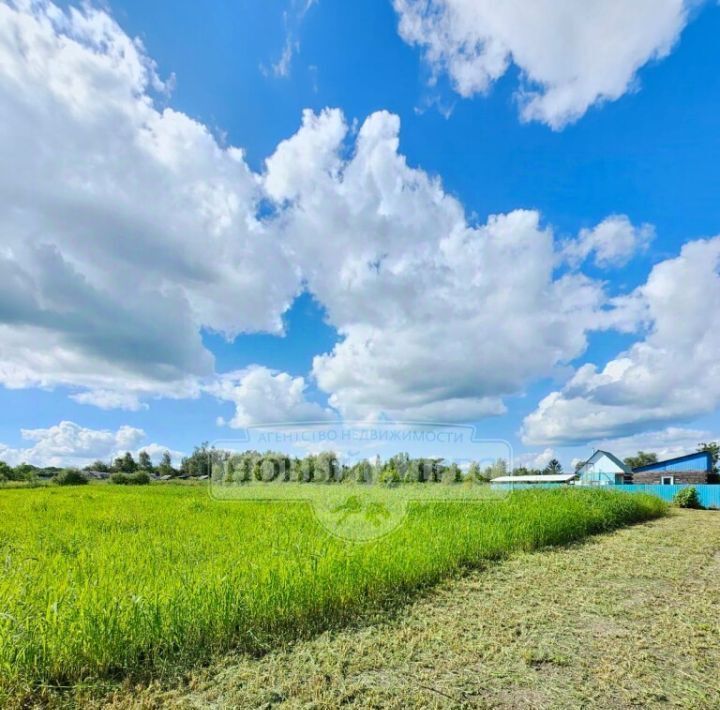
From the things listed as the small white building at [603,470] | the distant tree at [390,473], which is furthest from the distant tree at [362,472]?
the small white building at [603,470]

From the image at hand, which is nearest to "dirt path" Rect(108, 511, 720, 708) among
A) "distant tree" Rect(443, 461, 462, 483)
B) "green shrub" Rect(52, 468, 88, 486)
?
"distant tree" Rect(443, 461, 462, 483)

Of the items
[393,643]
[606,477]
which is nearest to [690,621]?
[393,643]

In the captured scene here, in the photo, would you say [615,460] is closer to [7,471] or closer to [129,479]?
[129,479]

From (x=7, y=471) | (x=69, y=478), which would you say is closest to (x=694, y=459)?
(x=69, y=478)

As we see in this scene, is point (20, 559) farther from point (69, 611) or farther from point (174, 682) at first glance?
point (174, 682)

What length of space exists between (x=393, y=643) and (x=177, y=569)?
2207 millimetres

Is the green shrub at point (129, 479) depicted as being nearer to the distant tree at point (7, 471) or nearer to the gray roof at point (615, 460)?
the distant tree at point (7, 471)

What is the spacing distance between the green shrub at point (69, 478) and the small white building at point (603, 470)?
31.5 metres

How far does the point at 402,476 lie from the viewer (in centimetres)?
1823

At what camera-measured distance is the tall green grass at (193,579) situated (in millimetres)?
2836

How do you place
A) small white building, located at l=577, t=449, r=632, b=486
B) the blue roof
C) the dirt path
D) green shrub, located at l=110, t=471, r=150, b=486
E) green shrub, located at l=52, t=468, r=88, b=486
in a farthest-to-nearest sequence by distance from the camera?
1. green shrub, located at l=110, t=471, r=150, b=486
2. green shrub, located at l=52, t=468, r=88, b=486
3. small white building, located at l=577, t=449, r=632, b=486
4. the blue roof
5. the dirt path

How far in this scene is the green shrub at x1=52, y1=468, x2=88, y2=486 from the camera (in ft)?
100

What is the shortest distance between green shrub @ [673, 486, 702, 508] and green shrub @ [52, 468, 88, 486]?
33129 millimetres

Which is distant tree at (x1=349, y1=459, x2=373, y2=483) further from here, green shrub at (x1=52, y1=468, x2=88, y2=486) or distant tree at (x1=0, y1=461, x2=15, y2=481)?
distant tree at (x1=0, y1=461, x2=15, y2=481)
